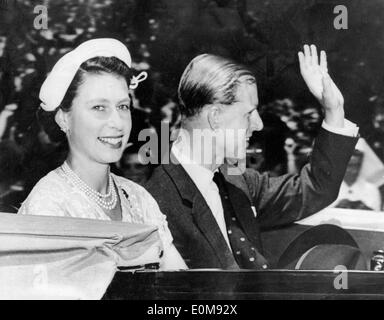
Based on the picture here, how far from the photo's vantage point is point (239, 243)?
349 cm

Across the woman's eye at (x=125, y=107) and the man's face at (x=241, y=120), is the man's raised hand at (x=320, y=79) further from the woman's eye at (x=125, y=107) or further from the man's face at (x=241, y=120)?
the woman's eye at (x=125, y=107)

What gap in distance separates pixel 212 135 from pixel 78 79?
780 mm

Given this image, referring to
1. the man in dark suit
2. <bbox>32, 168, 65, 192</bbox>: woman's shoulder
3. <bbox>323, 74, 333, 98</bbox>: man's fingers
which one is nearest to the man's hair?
the man in dark suit

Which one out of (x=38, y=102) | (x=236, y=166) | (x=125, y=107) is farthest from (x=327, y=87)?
(x=38, y=102)

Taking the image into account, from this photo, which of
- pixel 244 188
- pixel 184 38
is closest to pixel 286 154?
pixel 244 188

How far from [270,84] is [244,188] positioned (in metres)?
0.59

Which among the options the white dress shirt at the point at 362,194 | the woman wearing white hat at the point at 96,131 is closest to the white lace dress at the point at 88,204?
the woman wearing white hat at the point at 96,131

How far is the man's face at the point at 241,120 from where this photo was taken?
3.54m

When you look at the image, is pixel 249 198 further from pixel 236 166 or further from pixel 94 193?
pixel 94 193

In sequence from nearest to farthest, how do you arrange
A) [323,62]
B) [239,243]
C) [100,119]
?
[100,119] < [239,243] < [323,62]

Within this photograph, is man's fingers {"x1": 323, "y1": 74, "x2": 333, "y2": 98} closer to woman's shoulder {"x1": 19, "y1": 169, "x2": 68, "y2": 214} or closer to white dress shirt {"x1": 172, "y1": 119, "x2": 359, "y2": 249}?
white dress shirt {"x1": 172, "y1": 119, "x2": 359, "y2": 249}

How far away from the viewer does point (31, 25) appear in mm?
3490

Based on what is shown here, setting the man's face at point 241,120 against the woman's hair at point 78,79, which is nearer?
the woman's hair at point 78,79
